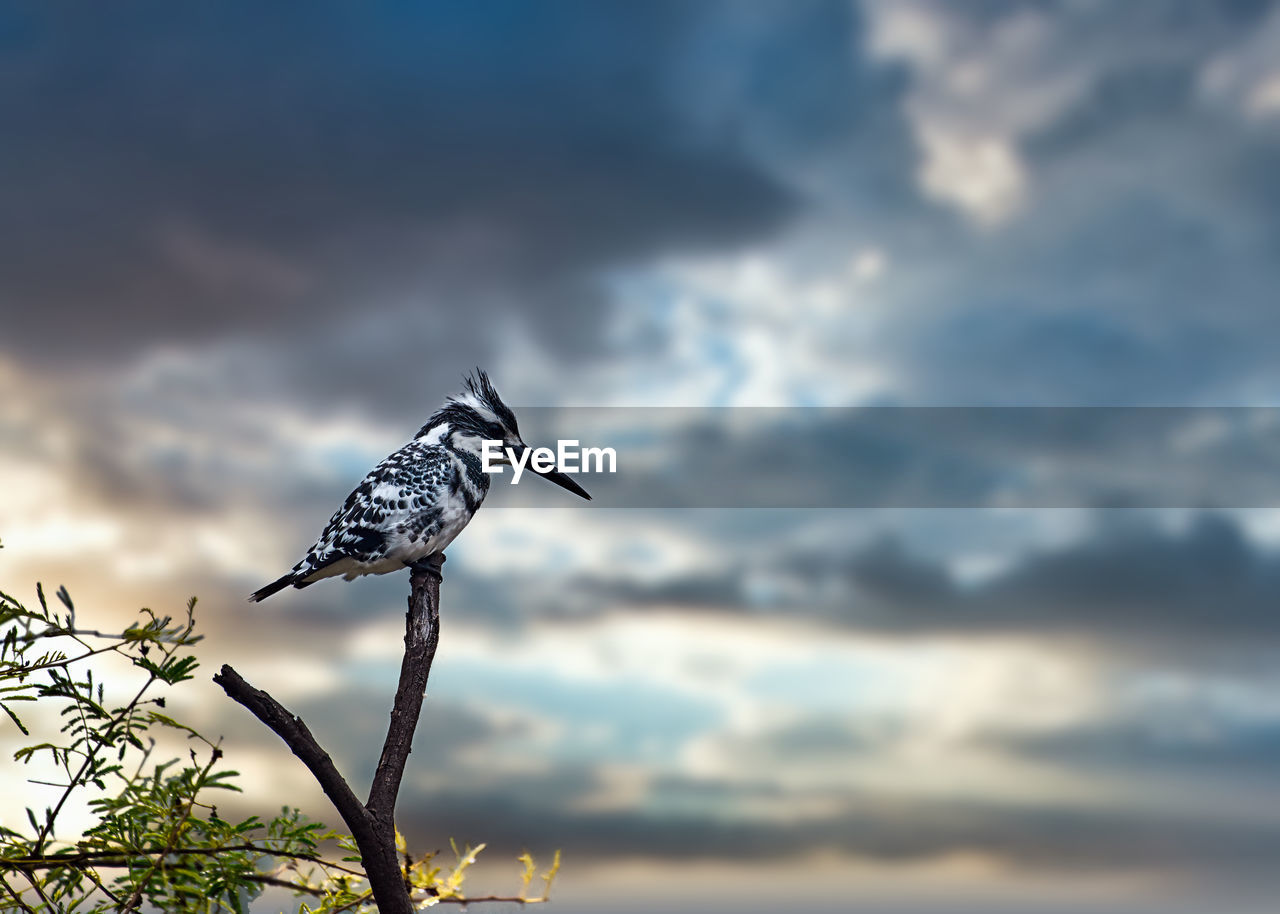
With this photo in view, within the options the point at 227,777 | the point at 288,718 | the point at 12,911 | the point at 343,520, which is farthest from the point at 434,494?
the point at 12,911

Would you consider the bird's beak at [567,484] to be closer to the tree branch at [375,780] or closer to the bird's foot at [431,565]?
the bird's foot at [431,565]

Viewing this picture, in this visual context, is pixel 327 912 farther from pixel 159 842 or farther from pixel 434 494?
pixel 434 494

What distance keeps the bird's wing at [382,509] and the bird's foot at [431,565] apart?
0.94ft

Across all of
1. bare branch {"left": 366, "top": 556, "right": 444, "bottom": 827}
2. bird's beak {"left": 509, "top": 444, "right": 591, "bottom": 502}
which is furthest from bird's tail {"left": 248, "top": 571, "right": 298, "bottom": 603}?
bird's beak {"left": 509, "top": 444, "right": 591, "bottom": 502}

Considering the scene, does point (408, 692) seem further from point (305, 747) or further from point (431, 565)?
point (431, 565)

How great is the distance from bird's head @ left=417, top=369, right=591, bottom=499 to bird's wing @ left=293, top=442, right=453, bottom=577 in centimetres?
25

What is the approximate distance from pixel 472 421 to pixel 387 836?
13.2 ft

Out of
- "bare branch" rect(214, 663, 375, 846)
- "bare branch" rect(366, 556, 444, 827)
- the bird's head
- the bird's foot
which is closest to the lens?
"bare branch" rect(214, 663, 375, 846)

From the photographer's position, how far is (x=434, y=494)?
8.21m

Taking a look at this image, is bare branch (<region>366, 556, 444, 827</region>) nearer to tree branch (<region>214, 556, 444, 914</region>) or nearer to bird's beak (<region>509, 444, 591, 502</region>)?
tree branch (<region>214, 556, 444, 914</region>)

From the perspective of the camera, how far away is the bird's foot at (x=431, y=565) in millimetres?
7715

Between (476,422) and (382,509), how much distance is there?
126 cm

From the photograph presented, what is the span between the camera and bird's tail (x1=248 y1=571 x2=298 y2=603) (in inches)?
307

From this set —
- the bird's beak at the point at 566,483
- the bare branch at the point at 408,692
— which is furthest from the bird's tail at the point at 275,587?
the bird's beak at the point at 566,483
